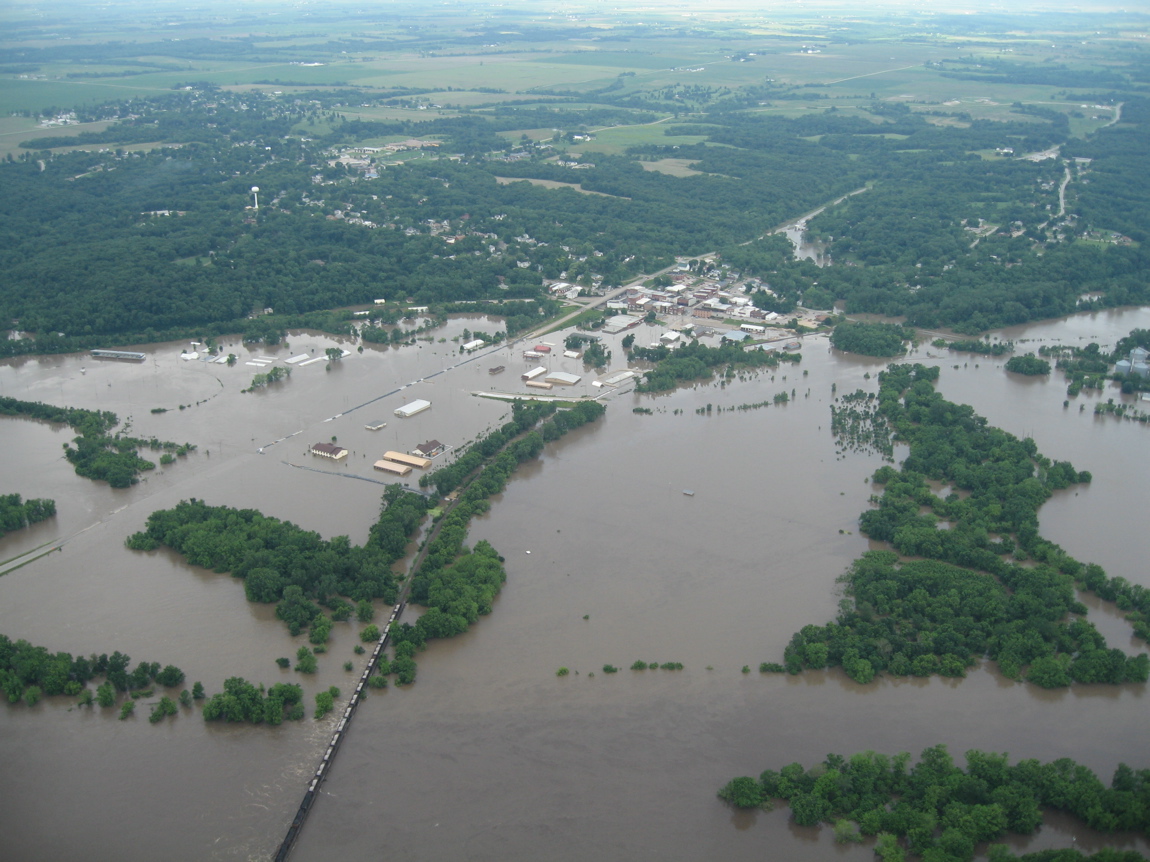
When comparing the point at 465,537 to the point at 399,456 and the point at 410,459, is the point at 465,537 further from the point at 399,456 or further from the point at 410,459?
the point at 399,456

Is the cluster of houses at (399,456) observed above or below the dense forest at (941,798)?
above

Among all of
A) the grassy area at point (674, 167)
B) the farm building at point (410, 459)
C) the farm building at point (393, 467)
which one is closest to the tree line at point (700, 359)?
the farm building at point (410, 459)

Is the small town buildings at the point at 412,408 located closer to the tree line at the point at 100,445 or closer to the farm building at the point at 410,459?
the farm building at the point at 410,459

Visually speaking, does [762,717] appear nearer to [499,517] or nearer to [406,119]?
[499,517]

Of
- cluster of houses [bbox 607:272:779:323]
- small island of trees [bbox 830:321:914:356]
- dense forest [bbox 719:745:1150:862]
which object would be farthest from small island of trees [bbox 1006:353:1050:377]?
dense forest [bbox 719:745:1150:862]

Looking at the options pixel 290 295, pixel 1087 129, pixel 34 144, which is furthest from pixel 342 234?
pixel 1087 129

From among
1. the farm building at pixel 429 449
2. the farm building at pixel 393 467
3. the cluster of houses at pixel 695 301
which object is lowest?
the farm building at pixel 393 467
